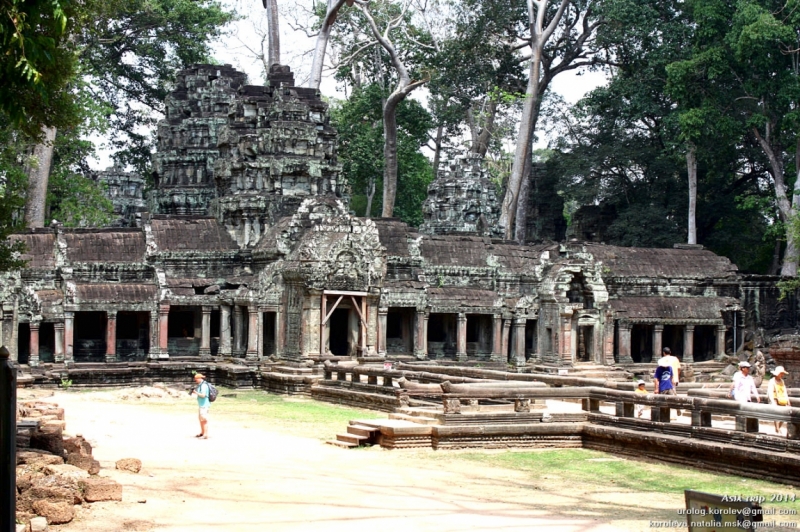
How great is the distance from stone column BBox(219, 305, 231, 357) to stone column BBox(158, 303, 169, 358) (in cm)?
164

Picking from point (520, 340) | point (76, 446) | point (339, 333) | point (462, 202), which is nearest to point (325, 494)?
point (76, 446)

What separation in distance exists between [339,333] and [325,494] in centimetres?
2222

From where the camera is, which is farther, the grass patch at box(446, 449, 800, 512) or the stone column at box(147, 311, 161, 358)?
the stone column at box(147, 311, 161, 358)

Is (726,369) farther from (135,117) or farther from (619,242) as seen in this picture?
(135,117)

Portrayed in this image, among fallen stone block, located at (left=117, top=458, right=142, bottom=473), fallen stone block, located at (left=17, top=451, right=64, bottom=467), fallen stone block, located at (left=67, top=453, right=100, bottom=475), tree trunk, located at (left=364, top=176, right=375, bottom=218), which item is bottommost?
fallen stone block, located at (left=117, top=458, right=142, bottom=473)

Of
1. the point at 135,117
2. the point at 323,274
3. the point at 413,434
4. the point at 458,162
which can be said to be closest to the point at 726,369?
the point at 323,274

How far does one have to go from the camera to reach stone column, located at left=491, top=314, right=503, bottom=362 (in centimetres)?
3747

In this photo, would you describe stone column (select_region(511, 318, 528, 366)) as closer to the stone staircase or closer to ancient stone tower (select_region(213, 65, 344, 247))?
ancient stone tower (select_region(213, 65, 344, 247))

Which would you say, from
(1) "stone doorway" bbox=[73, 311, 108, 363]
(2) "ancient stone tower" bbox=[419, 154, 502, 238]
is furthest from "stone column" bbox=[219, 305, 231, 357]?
(2) "ancient stone tower" bbox=[419, 154, 502, 238]

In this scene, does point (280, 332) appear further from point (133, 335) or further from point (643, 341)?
point (643, 341)

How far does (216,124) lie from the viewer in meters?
44.8

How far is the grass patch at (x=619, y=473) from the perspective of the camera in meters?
15.1

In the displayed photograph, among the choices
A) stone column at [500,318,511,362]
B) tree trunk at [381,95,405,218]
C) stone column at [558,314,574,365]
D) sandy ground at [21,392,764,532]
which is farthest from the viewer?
tree trunk at [381,95,405,218]

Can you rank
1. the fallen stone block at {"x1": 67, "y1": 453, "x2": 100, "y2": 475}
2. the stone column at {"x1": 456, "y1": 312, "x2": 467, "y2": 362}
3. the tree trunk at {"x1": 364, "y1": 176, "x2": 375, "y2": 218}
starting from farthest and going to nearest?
the tree trunk at {"x1": 364, "y1": 176, "x2": 375, "y2": 218} → the stone column at {"x1": 456, "y1": 312, "x2": 467, "y2": 362} → the fallen stone block at {"x1": 67, "y1": 453, "x2": 100, "y2": 475}
